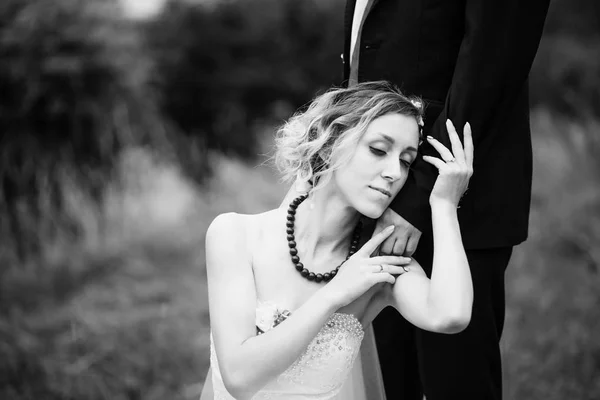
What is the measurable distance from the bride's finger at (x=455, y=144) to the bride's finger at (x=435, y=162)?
0.04 metres

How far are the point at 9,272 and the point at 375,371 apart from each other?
3625 mm

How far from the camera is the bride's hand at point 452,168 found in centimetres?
179

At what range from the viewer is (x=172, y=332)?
452 cm

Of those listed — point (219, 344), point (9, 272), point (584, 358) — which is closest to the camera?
point (219, 344)

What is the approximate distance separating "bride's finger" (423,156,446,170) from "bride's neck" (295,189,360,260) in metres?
0.25

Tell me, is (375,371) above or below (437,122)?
below

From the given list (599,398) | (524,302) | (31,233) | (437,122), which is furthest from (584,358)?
(31,233)

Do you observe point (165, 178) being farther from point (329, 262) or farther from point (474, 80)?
point (474, 80)

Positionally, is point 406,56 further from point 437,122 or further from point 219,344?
point 219,344

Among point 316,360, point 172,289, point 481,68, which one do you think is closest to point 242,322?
point 316,360

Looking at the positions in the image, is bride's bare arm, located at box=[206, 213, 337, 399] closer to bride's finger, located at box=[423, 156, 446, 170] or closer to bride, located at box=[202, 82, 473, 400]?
bride, located at box=[202, 82, 473, 400]

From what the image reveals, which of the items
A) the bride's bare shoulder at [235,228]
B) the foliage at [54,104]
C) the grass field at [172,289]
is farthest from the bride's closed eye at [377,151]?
the foliage at [54,104]

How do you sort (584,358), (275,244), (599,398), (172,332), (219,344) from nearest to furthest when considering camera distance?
(219,344)
(275,244)
(599,398)
(584,358)
(172,332)

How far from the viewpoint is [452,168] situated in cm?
179
